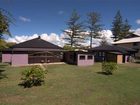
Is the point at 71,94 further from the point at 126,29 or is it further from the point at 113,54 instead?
the point at 126,29

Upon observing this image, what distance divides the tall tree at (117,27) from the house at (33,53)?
45.8 metres

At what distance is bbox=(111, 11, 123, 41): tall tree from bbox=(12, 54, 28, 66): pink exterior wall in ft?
177

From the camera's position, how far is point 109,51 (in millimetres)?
47281

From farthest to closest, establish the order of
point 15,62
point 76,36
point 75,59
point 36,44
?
point 76,36, point 36,44, point 75,59, point 15,62

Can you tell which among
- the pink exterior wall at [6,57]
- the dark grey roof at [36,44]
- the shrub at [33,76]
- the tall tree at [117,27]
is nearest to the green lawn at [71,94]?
the shrub at [33,76]

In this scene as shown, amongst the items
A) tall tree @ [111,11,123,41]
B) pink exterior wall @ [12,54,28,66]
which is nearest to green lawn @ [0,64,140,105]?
pink exterior wall @ [12,54,28,66]

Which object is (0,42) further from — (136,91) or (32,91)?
(136,91)

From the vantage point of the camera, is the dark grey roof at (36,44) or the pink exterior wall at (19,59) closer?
the pink exterior wall at (19,59)

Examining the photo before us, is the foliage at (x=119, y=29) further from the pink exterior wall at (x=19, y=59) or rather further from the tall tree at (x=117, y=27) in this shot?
the pink exterior wall at (x=19, y=59)

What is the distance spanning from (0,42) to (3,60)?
2520 centimetres

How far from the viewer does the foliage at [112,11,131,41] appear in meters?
83.7

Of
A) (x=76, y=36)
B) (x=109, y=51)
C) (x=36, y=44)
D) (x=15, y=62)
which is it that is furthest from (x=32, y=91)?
(x=76, y=36)

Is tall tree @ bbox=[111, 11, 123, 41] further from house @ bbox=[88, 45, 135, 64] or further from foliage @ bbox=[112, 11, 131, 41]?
house @ bbox=[88, 45, 135, 64]

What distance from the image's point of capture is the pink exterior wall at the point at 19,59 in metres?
36.5
